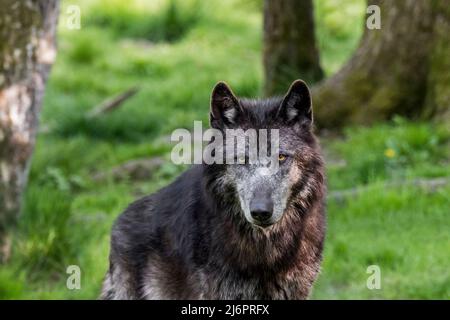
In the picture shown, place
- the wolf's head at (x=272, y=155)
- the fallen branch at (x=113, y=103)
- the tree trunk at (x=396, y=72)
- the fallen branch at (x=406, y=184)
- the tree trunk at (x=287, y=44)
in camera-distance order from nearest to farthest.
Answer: the wolf's head at (x=272, y=155) → the fallen branch at (x=406, y=184) → the tree trunk at (x=396, y=72) → the tree trunk at (x=287, y=44) → the fallen branch at (x=113, y=103)

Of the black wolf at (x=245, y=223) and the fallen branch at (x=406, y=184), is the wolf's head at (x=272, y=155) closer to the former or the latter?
the black wolf at (x=245, y=223)

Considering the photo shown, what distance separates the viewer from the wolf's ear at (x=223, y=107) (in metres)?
5.27

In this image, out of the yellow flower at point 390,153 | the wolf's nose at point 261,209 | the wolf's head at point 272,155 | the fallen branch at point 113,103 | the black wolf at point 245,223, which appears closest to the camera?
the wolf's nose at point 261,209

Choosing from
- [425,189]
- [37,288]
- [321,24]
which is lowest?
[37,288]

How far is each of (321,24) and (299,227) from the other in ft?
33.6

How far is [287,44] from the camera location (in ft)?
37.9

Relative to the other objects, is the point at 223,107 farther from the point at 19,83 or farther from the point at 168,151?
the point at 168,151

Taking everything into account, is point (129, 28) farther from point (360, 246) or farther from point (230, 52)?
point (360, 246)

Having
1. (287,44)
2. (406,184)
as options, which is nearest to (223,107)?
(406,184)

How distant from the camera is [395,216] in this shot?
823 cm

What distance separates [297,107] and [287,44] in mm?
6386

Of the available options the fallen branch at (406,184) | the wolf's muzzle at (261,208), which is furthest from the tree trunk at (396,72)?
the wolf's muzzle at (261,208)
